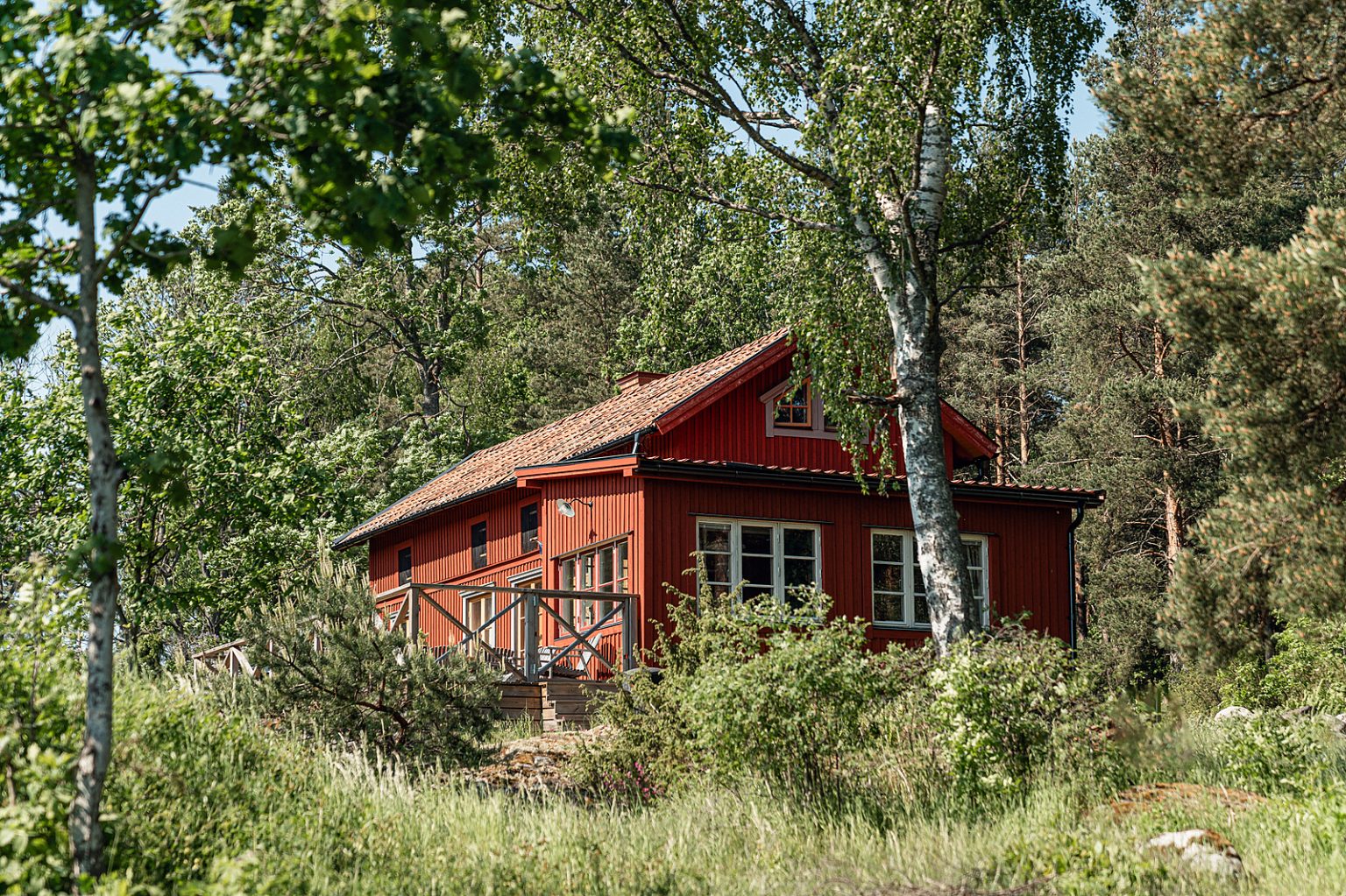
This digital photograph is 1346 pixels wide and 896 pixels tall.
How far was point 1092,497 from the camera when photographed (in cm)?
2211

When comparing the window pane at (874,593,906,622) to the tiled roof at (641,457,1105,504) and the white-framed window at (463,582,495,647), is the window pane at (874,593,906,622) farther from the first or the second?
the white-framed window at (463,582,495,647)

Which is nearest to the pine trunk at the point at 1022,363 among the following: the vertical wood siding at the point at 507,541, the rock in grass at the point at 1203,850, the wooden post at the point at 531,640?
the vertical wood siding at the point at 507,541

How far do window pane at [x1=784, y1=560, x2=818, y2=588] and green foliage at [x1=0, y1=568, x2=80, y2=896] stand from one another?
1264 centimetres

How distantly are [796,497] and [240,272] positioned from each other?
1426 cm

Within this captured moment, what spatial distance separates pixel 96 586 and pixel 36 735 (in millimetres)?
1429

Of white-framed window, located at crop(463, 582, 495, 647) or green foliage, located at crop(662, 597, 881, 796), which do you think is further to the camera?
white-framed window, located at crop(463, 582, 495, 647)

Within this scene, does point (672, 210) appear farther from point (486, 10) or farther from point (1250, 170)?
point (1250, 170)

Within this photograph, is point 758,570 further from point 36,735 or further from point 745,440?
point 36,735

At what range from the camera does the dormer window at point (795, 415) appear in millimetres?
21672

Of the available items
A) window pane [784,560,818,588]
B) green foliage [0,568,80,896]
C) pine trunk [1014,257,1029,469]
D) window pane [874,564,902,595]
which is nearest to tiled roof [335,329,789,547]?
window pane [784,560,818,588]

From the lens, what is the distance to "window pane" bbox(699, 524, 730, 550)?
19.5 meters

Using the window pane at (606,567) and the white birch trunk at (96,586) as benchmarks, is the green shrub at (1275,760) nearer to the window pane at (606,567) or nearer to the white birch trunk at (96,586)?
the white birch trunk at (96,586)

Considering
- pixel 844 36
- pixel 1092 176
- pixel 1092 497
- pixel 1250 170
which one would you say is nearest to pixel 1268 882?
pixel 1250 170

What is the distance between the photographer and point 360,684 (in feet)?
39.8
